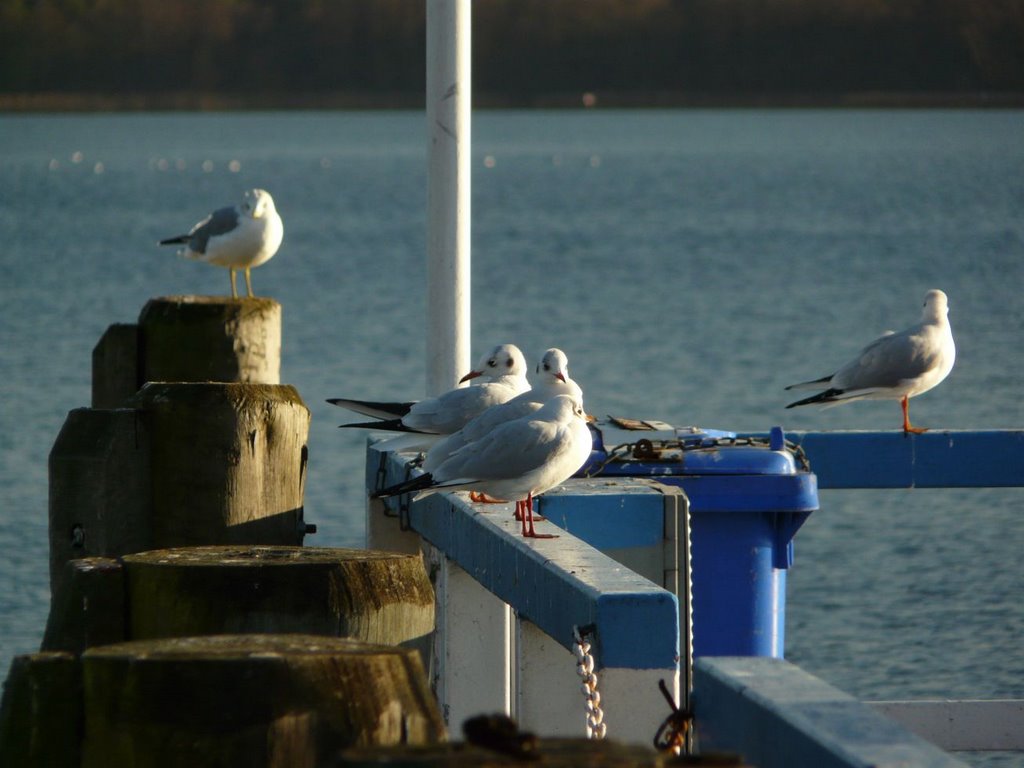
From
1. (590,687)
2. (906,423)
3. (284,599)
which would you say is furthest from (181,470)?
(906,423)

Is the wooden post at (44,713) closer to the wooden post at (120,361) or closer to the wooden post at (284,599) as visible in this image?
the wooden post at (284,599)

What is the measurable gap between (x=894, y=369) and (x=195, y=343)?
3.78 metres

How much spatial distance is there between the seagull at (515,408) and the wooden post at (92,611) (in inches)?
61.1

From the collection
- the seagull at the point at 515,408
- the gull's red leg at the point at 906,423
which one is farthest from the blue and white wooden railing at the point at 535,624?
the gull's red leg at the point at 906,423

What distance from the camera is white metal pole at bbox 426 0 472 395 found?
19.3ft

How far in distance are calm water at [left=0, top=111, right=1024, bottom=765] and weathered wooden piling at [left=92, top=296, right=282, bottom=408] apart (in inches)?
167

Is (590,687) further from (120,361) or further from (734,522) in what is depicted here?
(120,361)

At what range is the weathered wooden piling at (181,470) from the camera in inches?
188

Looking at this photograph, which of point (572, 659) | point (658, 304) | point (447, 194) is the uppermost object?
point (658, 304)

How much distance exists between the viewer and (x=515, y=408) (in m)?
5.47

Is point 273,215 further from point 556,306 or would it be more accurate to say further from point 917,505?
point 556,306

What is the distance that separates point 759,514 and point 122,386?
227 centimetres

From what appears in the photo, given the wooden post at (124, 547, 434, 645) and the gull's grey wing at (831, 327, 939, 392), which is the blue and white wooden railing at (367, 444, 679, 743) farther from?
the gull's grey wing at (831, 327, 939, 392)

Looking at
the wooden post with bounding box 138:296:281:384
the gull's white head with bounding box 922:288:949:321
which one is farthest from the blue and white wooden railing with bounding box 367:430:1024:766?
the gull's white head with bounding box 922:288:949:321
